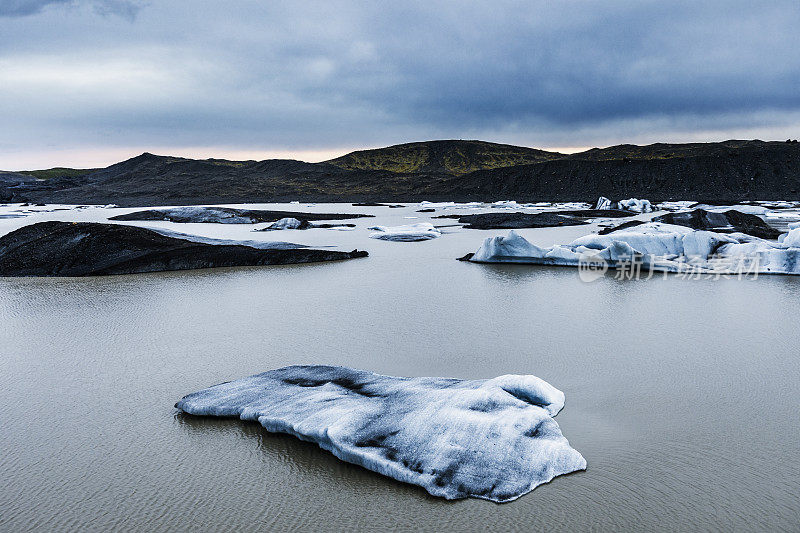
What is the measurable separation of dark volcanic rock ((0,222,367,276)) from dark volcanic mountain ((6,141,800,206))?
27.0 m

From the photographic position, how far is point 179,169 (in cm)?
6019

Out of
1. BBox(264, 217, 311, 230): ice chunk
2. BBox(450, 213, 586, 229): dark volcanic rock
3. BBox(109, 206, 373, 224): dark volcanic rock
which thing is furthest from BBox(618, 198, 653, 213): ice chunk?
BBox(264, 217, 311, 230): ice chunk

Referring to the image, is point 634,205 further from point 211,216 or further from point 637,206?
point 211,216

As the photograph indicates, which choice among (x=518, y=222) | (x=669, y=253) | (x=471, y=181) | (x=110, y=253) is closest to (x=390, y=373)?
(x=669, y=253)

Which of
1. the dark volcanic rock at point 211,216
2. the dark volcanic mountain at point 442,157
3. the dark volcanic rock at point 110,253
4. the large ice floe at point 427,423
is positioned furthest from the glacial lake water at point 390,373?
the dark volcanic mountain at point 442,157

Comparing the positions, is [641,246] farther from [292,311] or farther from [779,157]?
[779,157]

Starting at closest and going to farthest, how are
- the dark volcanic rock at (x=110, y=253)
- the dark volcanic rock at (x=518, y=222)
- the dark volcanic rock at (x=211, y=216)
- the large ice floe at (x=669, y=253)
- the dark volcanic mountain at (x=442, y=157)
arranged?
the large ice floe at (x=669, y=253)
the dark volcanic rock at (x=110, y=253)
the dark volcanic rock at (x=518, y=222)
the dark volcanic rock at (x=211, y=216)
the dark volcanic mountain at (x=442, y=157)

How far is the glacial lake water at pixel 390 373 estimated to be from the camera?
214cm

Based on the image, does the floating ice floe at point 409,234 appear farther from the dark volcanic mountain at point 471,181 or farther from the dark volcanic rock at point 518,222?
the dark volcanic mountain at point 471,181

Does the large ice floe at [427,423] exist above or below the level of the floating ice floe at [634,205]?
below

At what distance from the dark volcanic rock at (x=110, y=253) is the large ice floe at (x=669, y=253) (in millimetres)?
3126

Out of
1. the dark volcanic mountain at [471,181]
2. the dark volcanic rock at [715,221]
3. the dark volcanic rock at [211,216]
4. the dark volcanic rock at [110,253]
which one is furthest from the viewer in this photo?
the dark volcanic mountain at [471,181]

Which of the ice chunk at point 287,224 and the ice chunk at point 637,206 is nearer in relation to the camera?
the ice chunk at point 287,224

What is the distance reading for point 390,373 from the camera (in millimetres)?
3699
